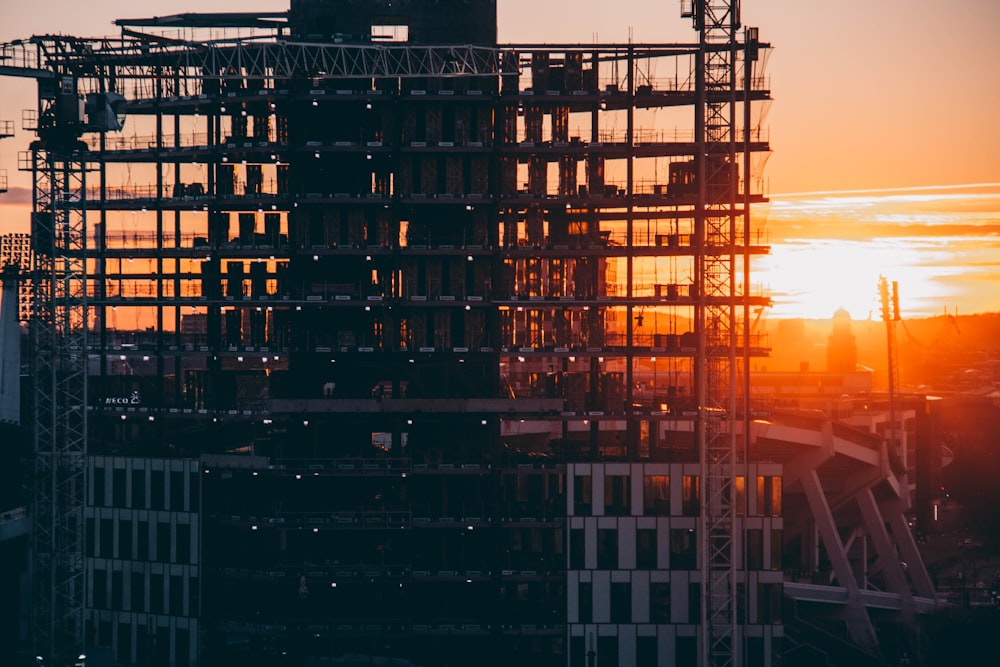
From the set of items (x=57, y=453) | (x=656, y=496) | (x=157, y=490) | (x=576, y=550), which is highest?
(x=57, y=453)

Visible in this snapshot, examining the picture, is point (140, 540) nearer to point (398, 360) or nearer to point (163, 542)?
point (163, 542)

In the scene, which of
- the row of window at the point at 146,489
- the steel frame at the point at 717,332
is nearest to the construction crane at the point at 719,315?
the steel frame at the point at 717,332

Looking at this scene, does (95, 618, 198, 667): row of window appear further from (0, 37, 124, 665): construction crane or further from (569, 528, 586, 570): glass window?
(569, 528, 586, 570): glass window

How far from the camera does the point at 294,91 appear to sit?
10806 centimetres

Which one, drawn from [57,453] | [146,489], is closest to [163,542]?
[146,489]

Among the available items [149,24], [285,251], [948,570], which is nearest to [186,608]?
[285,251]

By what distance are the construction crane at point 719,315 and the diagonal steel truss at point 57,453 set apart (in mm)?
42023

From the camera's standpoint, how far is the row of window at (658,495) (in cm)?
10312

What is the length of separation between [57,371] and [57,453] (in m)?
6.26

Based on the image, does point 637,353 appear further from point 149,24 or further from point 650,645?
point 149,24

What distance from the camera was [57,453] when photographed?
328ft

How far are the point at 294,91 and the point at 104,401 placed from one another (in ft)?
95.9

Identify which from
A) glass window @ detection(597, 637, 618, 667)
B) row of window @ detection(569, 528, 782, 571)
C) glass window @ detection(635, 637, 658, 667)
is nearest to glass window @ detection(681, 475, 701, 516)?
row of window @ detection(569, 528, 782, 571)

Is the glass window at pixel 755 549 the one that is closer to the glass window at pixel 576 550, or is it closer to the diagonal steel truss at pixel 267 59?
the glass window at pixel 576 550
